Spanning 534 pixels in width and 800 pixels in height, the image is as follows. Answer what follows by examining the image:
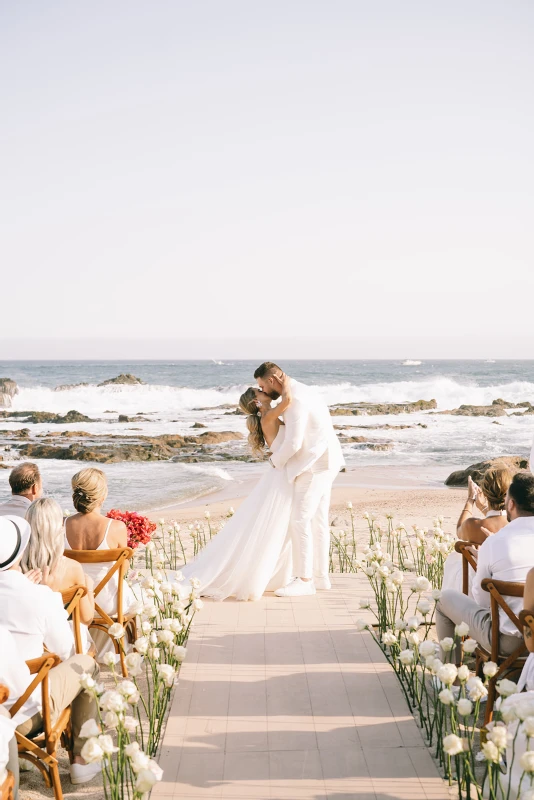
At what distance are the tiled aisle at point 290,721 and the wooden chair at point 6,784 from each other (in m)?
0.84

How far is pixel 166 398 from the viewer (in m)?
51.9

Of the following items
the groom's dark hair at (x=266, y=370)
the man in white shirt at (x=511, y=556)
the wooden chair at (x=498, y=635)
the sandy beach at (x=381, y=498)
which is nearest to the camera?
the wooden chair at (x=498, y=635)

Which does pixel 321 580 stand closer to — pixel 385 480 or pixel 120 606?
pixel 120 606

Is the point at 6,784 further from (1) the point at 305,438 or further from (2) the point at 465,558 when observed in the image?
(1) the point at 305,438

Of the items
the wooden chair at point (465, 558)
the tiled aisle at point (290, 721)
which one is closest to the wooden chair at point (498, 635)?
the tiled aisle at point (290, 721)

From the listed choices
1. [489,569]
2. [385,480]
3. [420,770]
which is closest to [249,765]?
[420,770]

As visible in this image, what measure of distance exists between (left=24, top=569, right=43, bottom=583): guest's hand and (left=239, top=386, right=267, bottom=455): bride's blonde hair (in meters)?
3.48

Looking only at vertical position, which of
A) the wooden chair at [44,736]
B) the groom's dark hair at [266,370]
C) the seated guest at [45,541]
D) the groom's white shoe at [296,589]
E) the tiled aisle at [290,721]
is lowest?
the groom's white shoe at [296,589]

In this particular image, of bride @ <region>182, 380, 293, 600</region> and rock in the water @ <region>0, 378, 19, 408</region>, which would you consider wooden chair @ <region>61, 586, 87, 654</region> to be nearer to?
bride @ <region>182, 380, 293, 600</region>

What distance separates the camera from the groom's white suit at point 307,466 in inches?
264

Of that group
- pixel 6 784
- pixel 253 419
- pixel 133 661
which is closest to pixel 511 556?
pixel 133 661

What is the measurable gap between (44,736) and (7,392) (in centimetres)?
4673

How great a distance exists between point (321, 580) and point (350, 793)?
3521mm

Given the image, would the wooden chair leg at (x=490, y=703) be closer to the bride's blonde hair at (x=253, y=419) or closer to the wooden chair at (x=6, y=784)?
the wooden chair at (x=6, y=784)
